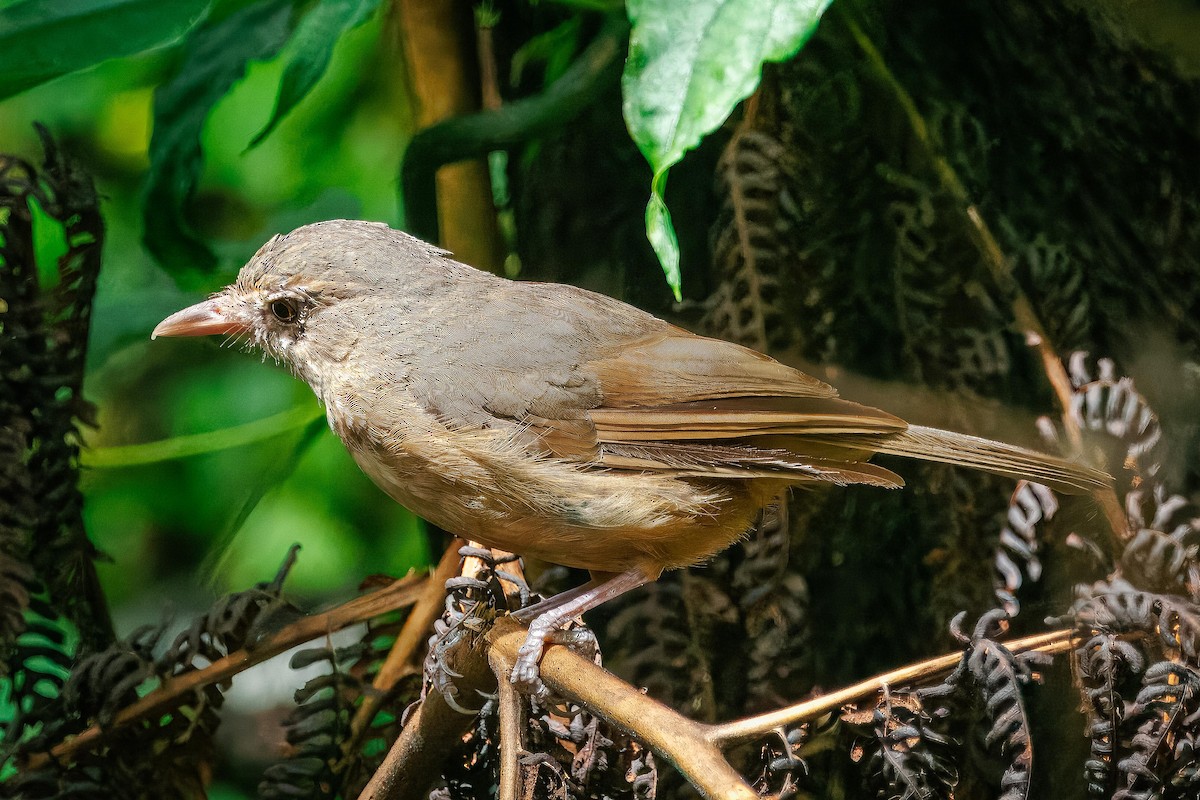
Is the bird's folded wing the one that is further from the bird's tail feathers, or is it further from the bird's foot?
the bird's foot

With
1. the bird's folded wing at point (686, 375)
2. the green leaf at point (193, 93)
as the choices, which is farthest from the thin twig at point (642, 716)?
the green leaf at point (193, 93)

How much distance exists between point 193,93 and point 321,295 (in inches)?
29.9

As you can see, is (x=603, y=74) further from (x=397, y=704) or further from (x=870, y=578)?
(x=397, y=704)

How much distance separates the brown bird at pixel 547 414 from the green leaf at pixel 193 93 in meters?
0.57

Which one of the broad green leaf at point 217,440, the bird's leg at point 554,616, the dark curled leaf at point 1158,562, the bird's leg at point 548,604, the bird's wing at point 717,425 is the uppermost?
the bird's wing at point 717,425

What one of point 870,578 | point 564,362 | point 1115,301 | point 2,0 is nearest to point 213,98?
point 2,0

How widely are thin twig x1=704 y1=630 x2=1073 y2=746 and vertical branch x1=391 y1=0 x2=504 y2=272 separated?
1.33 metres

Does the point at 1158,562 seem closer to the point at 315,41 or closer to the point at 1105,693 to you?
the point at 1105,693

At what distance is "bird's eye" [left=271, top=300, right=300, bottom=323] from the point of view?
1.86 m

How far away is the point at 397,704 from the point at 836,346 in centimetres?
126

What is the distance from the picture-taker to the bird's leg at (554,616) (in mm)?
1616

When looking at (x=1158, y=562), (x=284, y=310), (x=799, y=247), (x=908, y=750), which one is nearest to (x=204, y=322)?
(x=284, y=310)

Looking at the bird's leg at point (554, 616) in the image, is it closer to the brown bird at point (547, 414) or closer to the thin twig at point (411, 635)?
the brown bird at point (547, 414)

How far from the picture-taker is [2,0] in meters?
2.14
